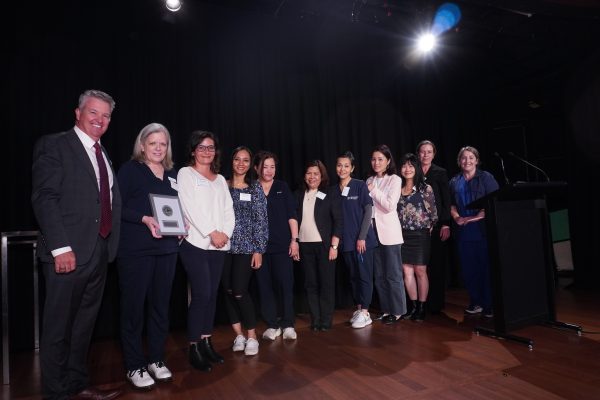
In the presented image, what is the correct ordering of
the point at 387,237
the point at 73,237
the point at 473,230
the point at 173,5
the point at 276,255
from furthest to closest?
the point at 173,5
the point at 473,230
the point at 387,237
the point at 276,255
the point at 73,237

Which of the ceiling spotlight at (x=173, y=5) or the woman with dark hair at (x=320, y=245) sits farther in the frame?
the ceiling spotlight at (x=173, y=5)

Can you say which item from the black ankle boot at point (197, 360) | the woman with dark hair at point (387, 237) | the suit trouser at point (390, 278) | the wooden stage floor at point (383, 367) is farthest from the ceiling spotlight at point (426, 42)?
the black ankle boot at point (197, 360)

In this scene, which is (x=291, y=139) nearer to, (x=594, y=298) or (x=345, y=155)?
(x=345, y=155)

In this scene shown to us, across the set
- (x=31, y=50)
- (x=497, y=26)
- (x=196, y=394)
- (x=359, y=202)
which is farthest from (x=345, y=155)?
(x=497, y=26)

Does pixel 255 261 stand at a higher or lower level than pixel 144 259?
lower

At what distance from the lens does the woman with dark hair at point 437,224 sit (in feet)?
12.2

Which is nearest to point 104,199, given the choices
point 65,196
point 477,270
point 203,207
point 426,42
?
point 65,196

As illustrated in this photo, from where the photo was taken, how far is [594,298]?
429 cm

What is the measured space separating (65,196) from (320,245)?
6.65 ft

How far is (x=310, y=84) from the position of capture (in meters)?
4.57

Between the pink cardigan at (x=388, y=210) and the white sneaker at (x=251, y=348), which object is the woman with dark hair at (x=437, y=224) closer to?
the pink cardigan at (x=388, y=210)

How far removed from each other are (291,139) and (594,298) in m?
3.91

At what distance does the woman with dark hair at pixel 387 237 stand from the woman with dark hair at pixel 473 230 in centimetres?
68

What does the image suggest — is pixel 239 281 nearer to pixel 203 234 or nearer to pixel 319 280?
pixel 203 234
